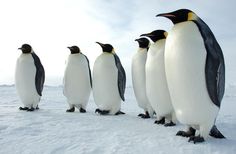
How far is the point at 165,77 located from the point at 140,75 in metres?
1.66

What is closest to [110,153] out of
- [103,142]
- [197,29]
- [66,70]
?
[103,142]

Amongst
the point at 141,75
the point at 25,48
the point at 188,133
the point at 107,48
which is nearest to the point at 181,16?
the point at 188,133

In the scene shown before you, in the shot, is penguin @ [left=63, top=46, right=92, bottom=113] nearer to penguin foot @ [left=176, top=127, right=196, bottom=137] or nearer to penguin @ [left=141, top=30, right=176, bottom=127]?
penguin @ [left=141, top=30, right=176, bottom=127]

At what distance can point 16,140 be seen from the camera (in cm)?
452

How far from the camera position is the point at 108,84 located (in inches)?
318

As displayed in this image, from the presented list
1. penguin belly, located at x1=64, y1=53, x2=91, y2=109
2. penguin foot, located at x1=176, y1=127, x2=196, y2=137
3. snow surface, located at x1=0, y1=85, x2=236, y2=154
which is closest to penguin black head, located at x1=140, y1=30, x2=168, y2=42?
snow surface, located at x1=0, y1=85, x2=236, y2=154

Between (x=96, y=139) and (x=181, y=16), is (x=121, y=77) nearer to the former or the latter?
(x=181, y=16)

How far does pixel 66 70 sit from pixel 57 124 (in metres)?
2.95

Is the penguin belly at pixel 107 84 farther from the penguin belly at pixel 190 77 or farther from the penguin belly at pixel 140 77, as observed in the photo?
the penguin belly at pixel 190 77

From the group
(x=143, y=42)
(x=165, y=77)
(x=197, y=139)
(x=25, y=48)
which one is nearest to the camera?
(x=197, y=139)

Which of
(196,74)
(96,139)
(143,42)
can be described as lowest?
(96,139)

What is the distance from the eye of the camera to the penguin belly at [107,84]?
8094 millimetres

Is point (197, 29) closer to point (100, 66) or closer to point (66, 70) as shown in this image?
point (100, 66)

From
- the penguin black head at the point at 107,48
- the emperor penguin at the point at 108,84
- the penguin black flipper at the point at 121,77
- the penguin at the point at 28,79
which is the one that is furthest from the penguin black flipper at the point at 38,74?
the penguin black flipper at the point at 121,77
